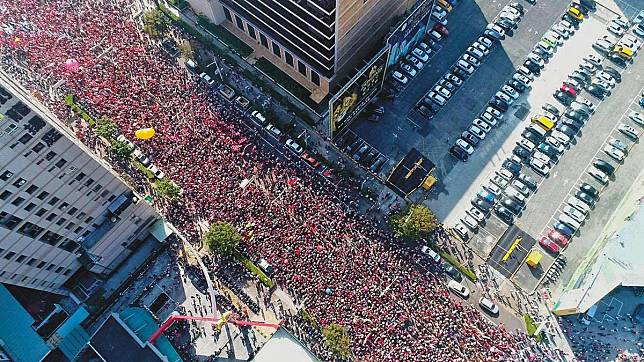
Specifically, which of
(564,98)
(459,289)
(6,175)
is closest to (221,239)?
(6,175)

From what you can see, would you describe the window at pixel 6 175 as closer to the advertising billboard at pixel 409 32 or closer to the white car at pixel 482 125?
the advertising billboard at pixel 409 32

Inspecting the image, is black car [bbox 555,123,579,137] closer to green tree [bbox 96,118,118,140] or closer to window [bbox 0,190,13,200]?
green tree [bbox 96,118,118,140]

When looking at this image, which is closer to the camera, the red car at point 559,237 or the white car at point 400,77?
the red car at point 559,237

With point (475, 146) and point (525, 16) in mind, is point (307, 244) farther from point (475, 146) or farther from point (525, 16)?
point (525, 16)

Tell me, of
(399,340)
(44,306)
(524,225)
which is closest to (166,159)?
(44,306)

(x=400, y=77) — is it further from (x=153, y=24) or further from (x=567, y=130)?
(x=153, y=24)

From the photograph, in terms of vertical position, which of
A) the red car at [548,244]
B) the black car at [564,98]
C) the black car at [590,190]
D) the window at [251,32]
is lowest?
the red car at [548,244]

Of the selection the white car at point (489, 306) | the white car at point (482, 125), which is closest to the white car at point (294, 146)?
the white car at point (482, 125)
